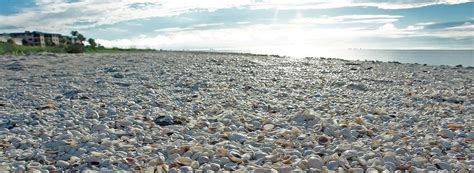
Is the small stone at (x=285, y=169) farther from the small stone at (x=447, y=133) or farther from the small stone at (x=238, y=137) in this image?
the small stone at (x=447, y=133)

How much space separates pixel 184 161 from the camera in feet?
12.0

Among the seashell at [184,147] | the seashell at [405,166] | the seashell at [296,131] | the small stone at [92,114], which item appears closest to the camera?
the seashell at [405,166]

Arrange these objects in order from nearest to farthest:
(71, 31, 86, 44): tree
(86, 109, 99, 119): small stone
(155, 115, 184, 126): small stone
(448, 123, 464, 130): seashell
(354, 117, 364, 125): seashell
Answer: (448, 123, 464, 130): seashell → (354, 117, 364, 125): seashell → (155, 115, 184, 126): small stone → (86, 109, 99, 119): small stone → (71, 31, 86, 44): tree

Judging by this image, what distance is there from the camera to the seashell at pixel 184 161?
3.63 m

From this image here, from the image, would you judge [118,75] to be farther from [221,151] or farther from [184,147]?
[221,151]

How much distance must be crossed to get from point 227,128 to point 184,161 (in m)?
1.47

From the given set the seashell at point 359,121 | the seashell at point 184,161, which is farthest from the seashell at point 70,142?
the seashell at point 359,121

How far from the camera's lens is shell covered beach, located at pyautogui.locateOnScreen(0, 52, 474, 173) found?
12.0ft

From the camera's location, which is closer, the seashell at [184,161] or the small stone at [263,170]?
the small stone at [263,170]

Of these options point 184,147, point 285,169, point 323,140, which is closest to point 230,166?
point 285,169

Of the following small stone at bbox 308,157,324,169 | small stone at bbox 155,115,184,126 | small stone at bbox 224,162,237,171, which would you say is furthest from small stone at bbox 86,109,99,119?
small stone at bbox 308,157,324,169

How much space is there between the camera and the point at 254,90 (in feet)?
30.2

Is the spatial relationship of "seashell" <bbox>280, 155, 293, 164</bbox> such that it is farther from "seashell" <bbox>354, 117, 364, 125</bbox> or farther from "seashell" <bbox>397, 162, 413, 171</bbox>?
"seashell" <bbox>354, 117, 364, 125</bbox>

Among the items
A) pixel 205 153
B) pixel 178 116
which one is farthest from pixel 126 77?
pixel 205 153
